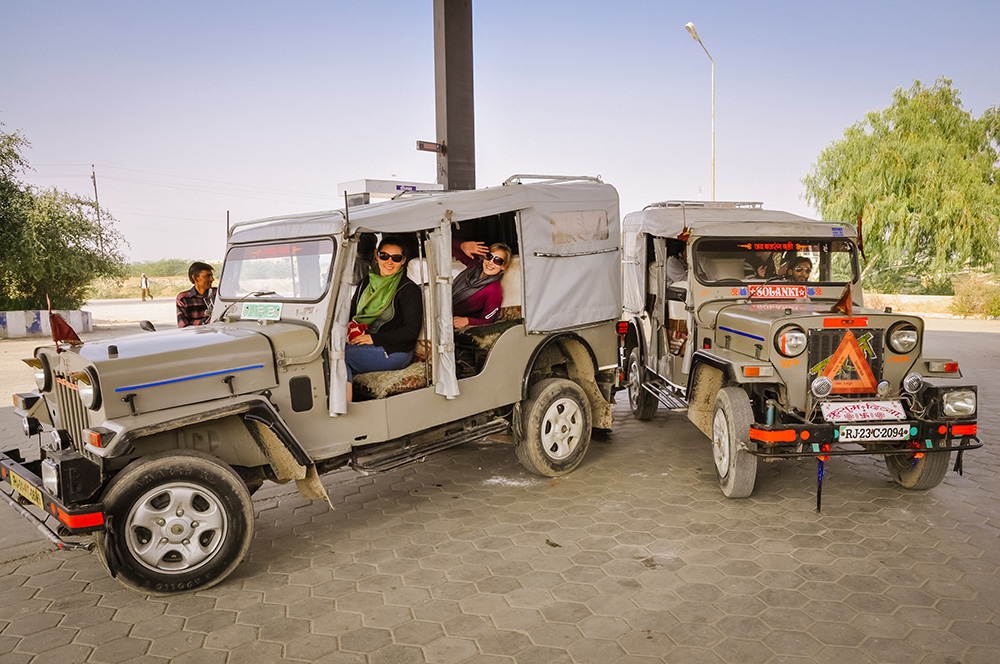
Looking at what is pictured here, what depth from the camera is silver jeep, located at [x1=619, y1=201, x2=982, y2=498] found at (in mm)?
4898

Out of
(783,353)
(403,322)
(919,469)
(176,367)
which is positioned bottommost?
(919,469)

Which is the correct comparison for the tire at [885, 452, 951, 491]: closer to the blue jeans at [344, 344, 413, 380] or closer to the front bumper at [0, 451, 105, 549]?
the blue jeans at [344, 344, 413, 380]

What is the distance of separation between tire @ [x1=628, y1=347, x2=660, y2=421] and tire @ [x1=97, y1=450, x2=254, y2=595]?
528 centimetres

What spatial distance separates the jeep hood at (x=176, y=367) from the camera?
3.77 m

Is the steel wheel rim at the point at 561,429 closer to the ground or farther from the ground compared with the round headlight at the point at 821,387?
closer to the ground

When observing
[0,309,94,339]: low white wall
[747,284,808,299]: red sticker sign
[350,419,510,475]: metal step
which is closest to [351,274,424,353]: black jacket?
[350,419,510,475]: metal step

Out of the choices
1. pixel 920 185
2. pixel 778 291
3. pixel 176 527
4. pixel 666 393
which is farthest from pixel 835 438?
pixel 920 185

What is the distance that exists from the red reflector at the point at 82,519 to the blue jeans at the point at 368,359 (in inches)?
72.0

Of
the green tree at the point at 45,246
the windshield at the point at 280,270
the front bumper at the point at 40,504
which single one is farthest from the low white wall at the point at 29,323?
the front bumper at the point at 40,504

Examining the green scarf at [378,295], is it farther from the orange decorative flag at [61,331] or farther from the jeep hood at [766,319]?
the jeep hood at [766,319]

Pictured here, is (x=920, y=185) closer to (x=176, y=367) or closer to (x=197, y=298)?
(x=197, y=298)

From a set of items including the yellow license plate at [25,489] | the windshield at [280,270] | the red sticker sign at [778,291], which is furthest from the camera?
the red sticker sign at [778,291]

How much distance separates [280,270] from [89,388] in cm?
166

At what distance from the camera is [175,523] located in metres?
3.88
